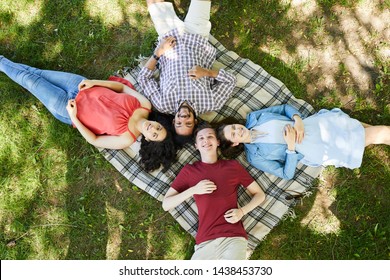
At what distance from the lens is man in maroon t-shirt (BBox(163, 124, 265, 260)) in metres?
4.32

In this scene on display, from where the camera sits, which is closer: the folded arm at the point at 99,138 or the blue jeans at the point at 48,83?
the folded arm at the point at 99,138

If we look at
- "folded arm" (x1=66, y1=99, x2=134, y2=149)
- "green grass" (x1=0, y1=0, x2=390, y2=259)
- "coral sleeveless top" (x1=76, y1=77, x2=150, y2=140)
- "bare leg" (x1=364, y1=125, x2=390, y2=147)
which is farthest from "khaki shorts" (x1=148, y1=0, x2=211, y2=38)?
"bare leg" (x1=364, y1=125, x2=390, y2=147)

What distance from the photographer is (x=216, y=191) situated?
440cm

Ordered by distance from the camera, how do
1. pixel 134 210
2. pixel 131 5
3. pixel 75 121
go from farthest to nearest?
pixel 131 5 < pixel 134 210 < pixel 75 121

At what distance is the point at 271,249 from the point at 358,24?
330 cm

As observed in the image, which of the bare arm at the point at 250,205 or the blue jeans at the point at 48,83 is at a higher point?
the bare arm at the point at 250,205

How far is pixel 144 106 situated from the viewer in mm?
4789

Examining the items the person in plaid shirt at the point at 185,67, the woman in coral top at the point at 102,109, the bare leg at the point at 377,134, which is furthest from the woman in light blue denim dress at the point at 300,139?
the woman in coral top at the point at 102,109

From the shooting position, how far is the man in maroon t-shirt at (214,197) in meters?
4.32

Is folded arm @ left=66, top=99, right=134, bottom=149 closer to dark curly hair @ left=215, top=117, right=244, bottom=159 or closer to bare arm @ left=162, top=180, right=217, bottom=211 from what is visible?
bare arm @ left=162, top=180, right=217, bottom=211

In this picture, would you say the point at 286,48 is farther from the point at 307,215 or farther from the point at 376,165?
the point at 307,215

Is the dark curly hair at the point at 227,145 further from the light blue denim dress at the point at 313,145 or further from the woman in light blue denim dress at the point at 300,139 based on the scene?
the light blue denim dress at the point at 313,145

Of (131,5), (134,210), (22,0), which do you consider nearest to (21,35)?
(22,0)

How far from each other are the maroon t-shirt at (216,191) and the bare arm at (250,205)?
0.06 metres
